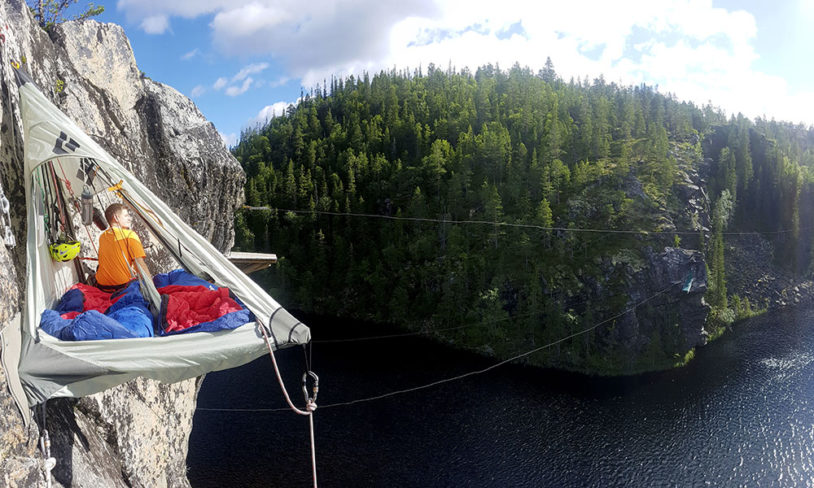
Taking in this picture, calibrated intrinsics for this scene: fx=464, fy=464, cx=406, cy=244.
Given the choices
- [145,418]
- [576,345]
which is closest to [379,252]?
[576,345]

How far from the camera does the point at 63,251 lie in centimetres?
457

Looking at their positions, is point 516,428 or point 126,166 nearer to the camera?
point 126,166

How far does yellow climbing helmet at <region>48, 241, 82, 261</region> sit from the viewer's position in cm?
451

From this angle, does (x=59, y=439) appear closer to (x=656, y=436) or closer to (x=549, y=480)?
(x=549, y=480)

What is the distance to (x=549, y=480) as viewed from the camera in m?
20.8

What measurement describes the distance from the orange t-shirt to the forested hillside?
2991 centimetres

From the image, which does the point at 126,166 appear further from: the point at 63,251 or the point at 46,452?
the point at 46,452

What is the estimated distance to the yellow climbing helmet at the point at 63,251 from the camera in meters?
4.51

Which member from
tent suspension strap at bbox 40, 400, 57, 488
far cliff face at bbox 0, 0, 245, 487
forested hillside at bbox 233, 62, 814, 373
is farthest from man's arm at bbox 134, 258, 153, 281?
forested hillside at bbox 233, 62, 814, 373

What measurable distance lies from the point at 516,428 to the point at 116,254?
2395cm

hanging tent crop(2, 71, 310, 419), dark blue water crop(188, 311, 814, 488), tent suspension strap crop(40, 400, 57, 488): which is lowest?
dark blue water crop(188, 311, 814, 488)

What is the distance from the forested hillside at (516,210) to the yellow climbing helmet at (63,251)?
30176 millimetres

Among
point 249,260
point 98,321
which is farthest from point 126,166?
point 98,321

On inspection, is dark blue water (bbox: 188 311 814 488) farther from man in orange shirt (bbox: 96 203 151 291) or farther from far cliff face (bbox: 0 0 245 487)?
man in orange shirt (bbox: 96 203 151 291)
